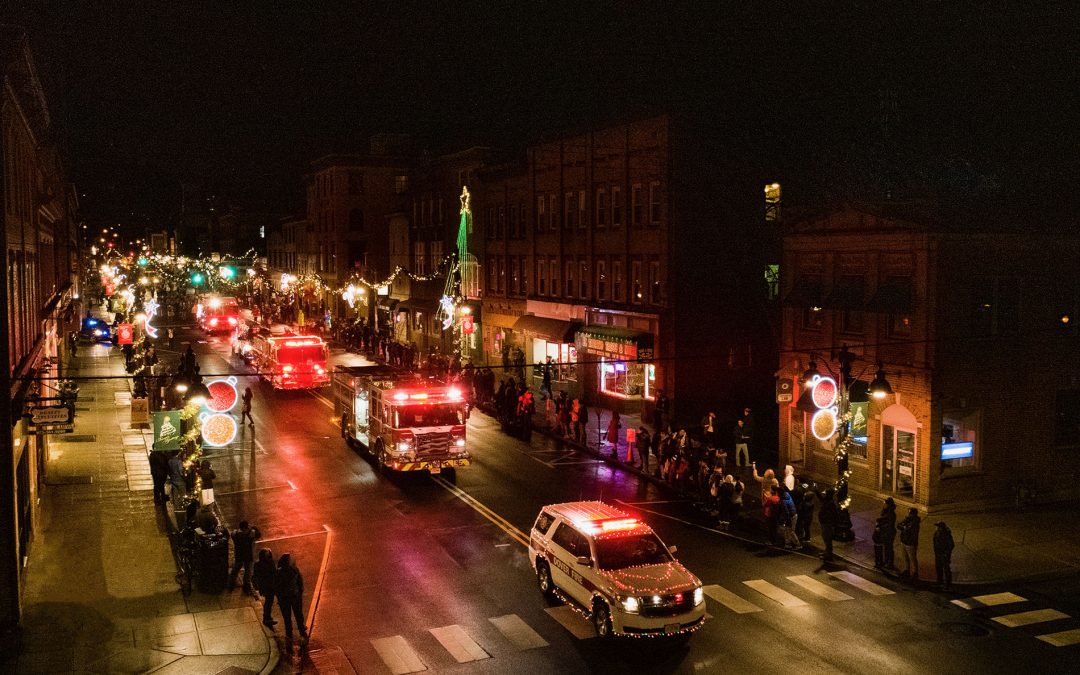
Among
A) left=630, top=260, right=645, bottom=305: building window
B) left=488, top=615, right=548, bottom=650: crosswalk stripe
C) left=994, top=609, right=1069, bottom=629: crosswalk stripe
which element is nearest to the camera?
left=488, top=615, right=548, bottom=650: crosswalk stripe

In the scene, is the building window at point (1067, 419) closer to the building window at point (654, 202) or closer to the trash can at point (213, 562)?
the building window at point (654, 202)

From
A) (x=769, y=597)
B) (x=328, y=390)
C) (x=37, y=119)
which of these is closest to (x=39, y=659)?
(x=769, y=597)

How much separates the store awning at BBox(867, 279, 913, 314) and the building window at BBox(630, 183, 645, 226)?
587 inches

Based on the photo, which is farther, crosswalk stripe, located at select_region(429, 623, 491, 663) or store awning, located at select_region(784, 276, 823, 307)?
store awning, located at select_region(784, 276, 823, 307)

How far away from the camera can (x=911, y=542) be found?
19.2 metres

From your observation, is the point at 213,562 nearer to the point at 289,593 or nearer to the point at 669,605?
the point at 289,593

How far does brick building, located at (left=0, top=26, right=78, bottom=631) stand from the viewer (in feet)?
56.0

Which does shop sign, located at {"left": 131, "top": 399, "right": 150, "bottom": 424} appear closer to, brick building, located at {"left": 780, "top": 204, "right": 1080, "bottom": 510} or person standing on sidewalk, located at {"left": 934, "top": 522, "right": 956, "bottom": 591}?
brick building, located at {"left": 780, "top": 204, "right": 1080, "bottom": 510}

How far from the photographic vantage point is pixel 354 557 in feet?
67.4

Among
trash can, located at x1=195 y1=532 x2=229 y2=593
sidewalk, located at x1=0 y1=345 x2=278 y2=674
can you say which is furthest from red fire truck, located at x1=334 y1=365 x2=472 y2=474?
trash can, located at x1=195 y1=532 x2=229 y2=593

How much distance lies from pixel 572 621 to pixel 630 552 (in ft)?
5.35

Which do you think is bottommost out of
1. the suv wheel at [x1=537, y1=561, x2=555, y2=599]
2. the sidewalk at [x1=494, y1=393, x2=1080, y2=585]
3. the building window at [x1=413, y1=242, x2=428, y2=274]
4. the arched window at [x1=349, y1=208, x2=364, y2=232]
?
the sidewalk at [x1=494, y1=393, x2=1080, y2=585]

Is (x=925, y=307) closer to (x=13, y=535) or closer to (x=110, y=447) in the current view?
(x=13, y=535)

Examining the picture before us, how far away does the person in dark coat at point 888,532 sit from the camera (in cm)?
1980
